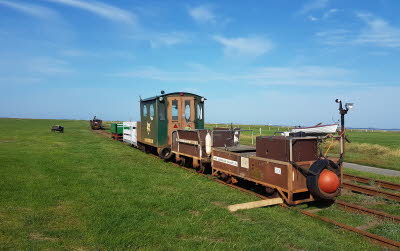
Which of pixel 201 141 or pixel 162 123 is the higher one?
pixel 162 123

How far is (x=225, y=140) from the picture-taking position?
1141 cm

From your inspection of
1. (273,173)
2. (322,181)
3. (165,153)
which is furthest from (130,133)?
(322,181)

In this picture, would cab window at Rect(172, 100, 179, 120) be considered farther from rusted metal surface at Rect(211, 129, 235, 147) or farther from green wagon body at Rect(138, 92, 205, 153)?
rusted metal surface at Rect(211, 129, 235, 147)

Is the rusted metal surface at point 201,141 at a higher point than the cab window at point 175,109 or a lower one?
lower

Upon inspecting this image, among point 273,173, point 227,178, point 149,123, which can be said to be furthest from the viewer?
point 149,123

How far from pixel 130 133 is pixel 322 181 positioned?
1713 cm

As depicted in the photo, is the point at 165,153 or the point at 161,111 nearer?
the point at 161,111

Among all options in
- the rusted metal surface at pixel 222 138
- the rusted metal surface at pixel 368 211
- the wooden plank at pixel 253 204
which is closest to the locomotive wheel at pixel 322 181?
the rusted metal surface at pixel 368 211

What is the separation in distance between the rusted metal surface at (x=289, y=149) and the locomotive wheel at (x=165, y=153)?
7.29 metres

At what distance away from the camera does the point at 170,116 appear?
14.7 metres

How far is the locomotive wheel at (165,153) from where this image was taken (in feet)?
47.8

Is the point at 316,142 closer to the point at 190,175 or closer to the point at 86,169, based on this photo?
the point at 190,175

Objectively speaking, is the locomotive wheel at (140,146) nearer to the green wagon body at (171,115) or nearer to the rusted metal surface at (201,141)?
the green wagon body at (171,115)

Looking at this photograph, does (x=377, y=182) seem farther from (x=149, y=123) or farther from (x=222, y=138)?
(x=149, y=123)
